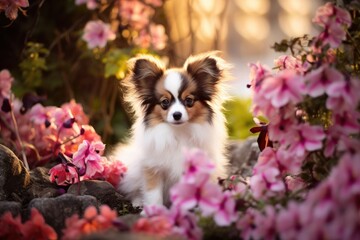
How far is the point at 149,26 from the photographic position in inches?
211

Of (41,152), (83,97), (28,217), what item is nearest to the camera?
(28,217)

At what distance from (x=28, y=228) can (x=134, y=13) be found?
120 inches

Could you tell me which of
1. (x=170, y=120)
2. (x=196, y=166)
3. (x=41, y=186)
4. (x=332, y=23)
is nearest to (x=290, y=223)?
(x=196, y=166)

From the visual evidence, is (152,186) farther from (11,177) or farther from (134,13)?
(134,13)

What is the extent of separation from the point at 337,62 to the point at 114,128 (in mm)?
3364

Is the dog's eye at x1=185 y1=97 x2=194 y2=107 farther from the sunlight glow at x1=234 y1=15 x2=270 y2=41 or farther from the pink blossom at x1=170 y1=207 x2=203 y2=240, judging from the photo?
the sunlight glow at x1=234 y1=15 x2=270 y2=41

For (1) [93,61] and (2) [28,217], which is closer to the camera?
(2) [28,217]

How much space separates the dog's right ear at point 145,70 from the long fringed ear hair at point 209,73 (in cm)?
21

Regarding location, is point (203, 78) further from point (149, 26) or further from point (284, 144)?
point (149, 26)

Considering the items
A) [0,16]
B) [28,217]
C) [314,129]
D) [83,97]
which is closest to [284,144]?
[314,129]

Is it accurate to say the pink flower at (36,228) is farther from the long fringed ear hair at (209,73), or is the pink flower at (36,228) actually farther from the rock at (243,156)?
the rock at (243,156)

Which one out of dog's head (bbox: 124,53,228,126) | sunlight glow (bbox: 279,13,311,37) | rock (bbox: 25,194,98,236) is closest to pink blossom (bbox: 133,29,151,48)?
dog's head (bbox: 124,53,228,126)

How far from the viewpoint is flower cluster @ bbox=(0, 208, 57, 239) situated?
8.45ft

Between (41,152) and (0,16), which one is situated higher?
(0,16)
